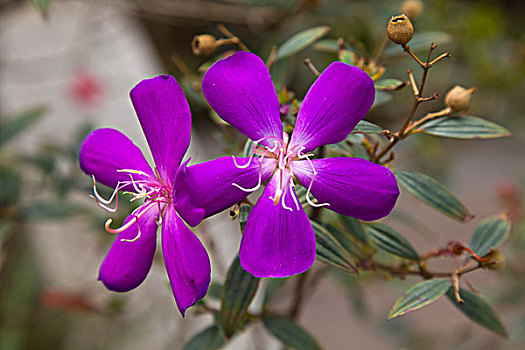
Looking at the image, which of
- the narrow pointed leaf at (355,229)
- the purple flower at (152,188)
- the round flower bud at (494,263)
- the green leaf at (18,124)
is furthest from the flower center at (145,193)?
the green leaf at (18,124)

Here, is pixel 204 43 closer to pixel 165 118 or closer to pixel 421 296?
pixel 165 118

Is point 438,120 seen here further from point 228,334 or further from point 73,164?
point 73,164

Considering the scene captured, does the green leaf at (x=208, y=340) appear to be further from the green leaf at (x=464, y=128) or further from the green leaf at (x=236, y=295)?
the green leaf at (x=464, y=128)

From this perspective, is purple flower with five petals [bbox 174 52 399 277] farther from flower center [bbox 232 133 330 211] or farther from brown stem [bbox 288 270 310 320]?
brown stem [bbox 288 270 310 320]

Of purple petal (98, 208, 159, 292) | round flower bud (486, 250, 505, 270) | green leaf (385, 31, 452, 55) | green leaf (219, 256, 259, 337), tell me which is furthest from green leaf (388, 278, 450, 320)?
green leaf (385, 31, 452, 55)

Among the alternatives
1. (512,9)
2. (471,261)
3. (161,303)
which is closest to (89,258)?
(161,303)

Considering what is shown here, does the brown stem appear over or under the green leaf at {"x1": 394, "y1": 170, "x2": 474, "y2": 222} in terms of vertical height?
under

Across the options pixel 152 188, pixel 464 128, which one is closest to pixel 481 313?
pixel 464 128
